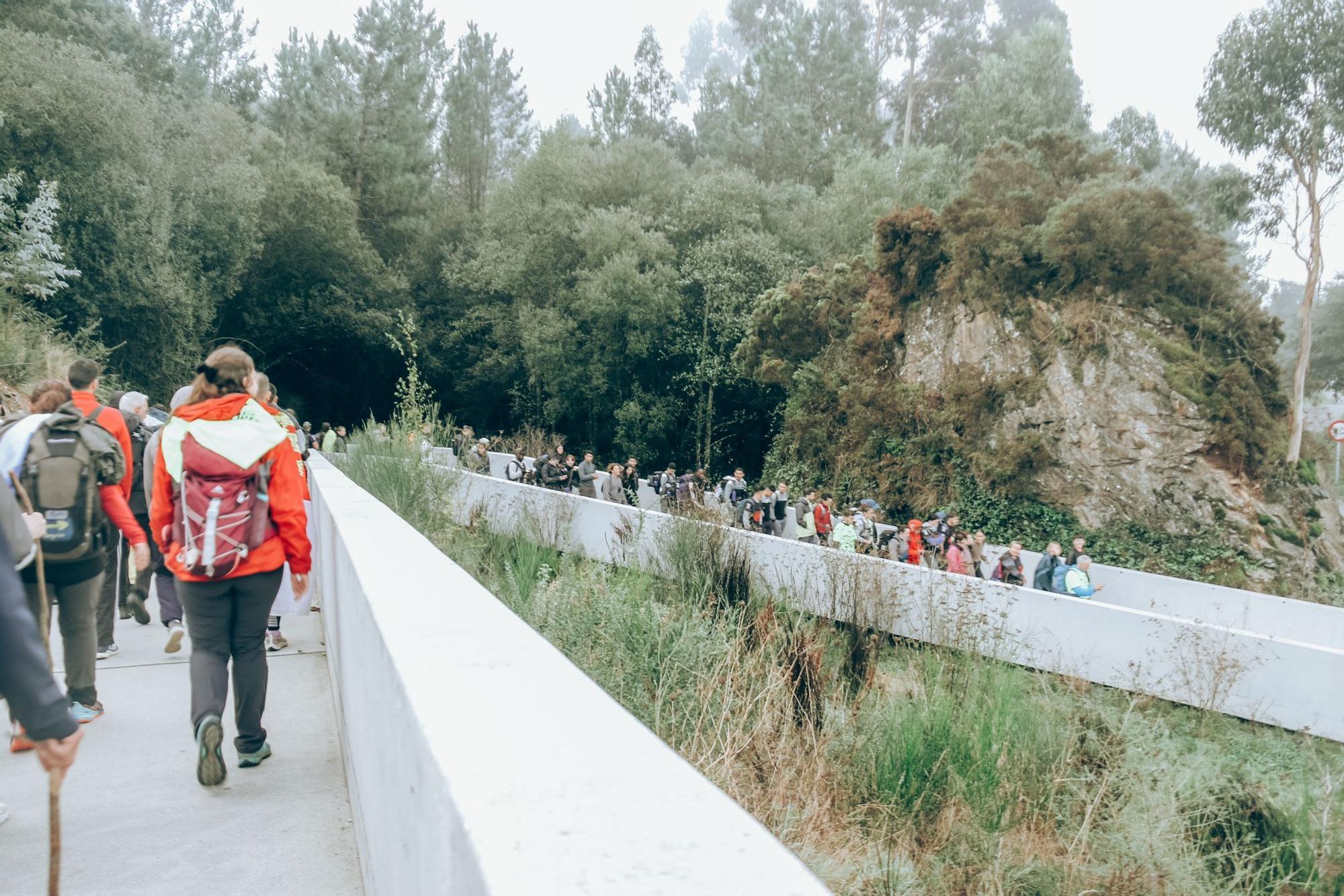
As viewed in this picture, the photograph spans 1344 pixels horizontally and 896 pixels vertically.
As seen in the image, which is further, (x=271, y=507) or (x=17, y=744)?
(x=17, y=744)

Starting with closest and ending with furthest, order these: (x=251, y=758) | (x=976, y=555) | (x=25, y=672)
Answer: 1. (x=25, y=672)
2. (x=251, y=758)
3. (x=976, y=555)

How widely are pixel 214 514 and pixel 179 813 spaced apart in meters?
1.12

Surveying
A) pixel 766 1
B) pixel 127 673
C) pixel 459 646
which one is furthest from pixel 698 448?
pixel 766 1

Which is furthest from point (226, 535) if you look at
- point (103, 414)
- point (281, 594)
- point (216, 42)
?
point (216, 42)

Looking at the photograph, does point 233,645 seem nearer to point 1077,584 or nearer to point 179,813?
point 179,813

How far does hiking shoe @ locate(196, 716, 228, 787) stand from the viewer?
402cm

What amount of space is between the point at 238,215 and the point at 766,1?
187 ft

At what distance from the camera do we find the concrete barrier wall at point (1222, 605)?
1377cm

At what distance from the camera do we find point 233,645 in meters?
4.33

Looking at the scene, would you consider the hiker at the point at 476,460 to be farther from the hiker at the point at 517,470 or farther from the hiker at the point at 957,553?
the hiker at the point at 957,553

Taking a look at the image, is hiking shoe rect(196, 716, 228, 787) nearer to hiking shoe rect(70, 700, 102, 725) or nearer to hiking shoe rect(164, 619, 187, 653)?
hiking shoe rect(70, 700, 102, 725)

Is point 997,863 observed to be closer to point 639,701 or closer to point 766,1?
point 639,701

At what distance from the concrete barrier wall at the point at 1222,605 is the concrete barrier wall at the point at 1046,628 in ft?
5.36

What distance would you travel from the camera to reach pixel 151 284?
95.4 ft
